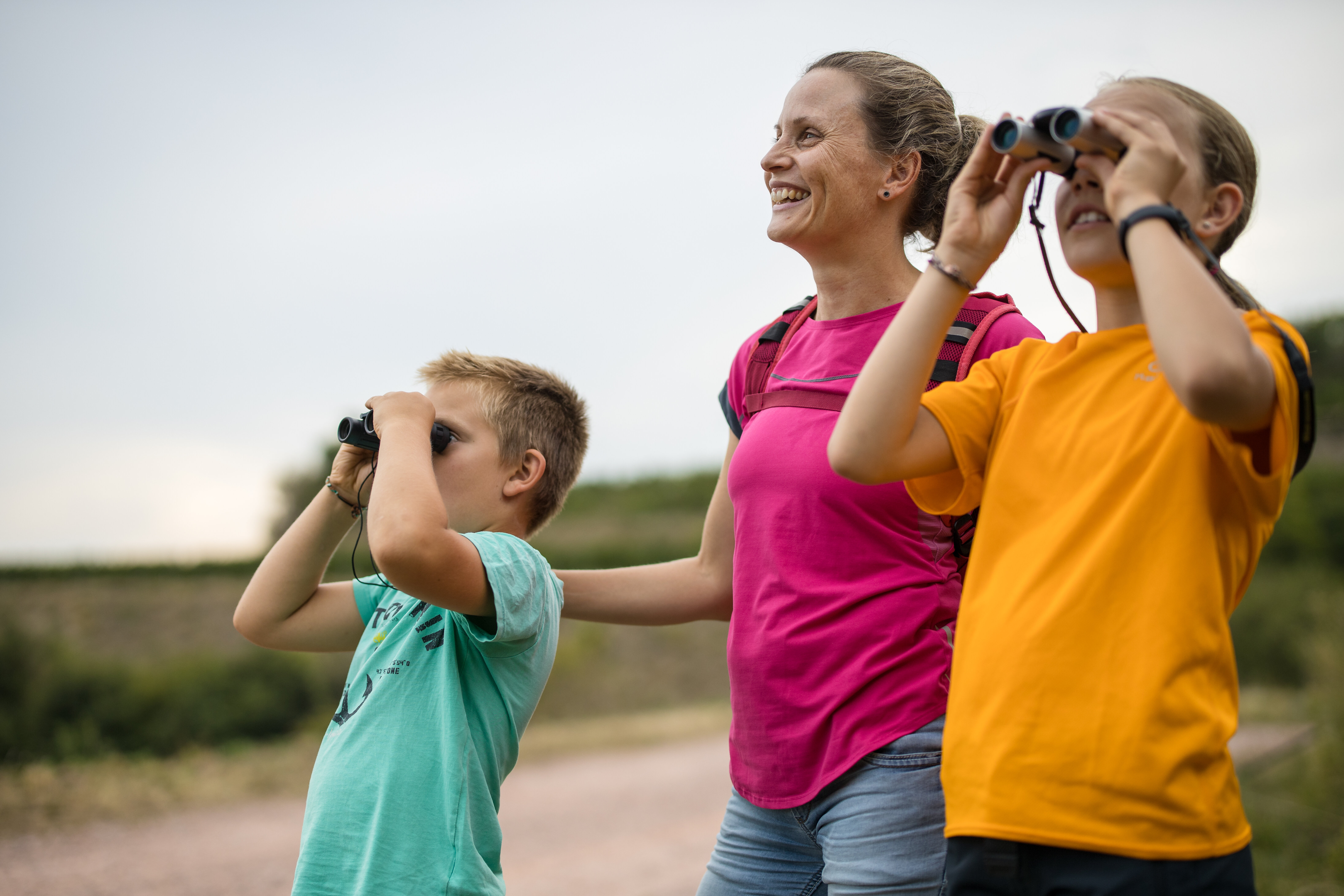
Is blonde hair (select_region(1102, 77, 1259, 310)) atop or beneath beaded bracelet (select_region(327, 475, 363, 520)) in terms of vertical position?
atop

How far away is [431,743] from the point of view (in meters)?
2.06

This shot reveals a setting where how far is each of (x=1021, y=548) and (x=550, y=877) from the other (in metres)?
8.43

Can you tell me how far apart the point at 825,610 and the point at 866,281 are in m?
0.80

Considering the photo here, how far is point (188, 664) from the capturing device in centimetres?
1408

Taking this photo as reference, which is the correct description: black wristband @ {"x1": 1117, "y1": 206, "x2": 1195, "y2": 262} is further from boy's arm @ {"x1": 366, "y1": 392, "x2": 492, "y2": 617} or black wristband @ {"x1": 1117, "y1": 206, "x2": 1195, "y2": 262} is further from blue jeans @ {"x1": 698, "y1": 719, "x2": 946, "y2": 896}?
boy's arm @ {"x1": 366, "y1": 392, "x2": 492, "y2": 617}

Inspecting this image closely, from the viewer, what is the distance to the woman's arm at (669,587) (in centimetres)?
255

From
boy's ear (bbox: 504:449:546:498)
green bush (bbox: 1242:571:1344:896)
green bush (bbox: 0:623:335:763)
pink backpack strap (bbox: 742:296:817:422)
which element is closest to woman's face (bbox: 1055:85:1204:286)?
pink backpack strap (bbox: 742:296:817:422)

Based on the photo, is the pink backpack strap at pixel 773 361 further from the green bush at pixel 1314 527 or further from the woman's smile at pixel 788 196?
the green bush at pixel 1314 527

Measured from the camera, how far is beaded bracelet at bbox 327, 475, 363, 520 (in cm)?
244

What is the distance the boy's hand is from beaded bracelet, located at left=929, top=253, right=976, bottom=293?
1156mm

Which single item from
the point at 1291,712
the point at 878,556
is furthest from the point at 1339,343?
the point at 878,556

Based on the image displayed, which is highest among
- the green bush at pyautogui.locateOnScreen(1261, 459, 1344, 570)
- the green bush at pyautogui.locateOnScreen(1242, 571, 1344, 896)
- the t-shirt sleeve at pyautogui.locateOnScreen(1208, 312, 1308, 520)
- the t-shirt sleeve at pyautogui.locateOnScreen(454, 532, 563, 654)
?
the t-shirt sleeve at pyautogui.locateOnScreen(1208, 312, 1308, 520)

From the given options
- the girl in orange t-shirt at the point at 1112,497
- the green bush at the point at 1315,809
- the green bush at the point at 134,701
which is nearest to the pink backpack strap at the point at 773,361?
the girl in orange t-shirt at the point at 1112,497

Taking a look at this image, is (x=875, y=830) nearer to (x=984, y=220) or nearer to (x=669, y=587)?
(x=669, y=587)
